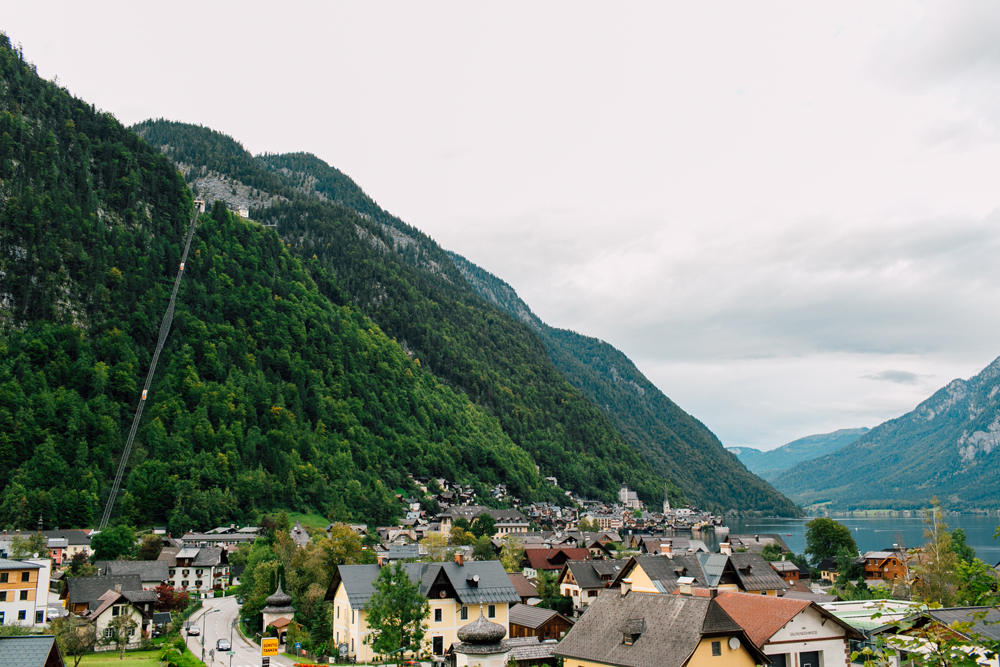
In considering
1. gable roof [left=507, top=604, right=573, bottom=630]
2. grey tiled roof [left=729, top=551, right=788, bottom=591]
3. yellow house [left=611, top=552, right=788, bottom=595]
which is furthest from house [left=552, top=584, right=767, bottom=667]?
grey tiled roof [left=729, top=551, right=788, bottom=591]

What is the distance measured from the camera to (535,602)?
7525 centimetres

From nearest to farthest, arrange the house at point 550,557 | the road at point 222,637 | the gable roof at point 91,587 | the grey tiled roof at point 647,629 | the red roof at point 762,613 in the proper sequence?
the grey tiled roof at point 647,629 → the red roof at point 762,613 → the road at point 222,637 → the gable roof at point 91,587 → the house at point 550,557

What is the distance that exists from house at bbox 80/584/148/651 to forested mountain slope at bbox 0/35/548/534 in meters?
44.7

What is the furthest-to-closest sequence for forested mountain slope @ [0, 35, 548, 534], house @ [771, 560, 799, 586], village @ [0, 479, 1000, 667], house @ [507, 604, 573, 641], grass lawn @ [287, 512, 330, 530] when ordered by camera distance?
grass lawn @ [287, 512, 330, 530] → forested mountain slope @ [0, 35, 548, 534] → house @ [771, 560, 799, 586] → house @ [507, 604, 573, 641] → village @ [0, 479, 1000, 667]

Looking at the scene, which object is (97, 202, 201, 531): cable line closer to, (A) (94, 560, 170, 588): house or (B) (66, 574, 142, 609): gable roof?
(A) (94, 560, 170, 588): house

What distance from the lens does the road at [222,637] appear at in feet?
172

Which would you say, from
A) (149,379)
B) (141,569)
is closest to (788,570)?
(141,569)

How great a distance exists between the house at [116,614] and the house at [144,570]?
14123mm

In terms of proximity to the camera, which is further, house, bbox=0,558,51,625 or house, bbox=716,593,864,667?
house, bbox=0,558,51,625

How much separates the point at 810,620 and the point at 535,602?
4684cm

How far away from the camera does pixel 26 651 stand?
22.8m

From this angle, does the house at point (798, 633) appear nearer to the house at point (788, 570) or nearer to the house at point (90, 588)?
the house at point (90, 588)

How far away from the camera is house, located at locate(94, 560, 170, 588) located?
9088cm

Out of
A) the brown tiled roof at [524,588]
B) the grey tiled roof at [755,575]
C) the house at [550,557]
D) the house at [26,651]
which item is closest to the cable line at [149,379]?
the house at [550,557]
